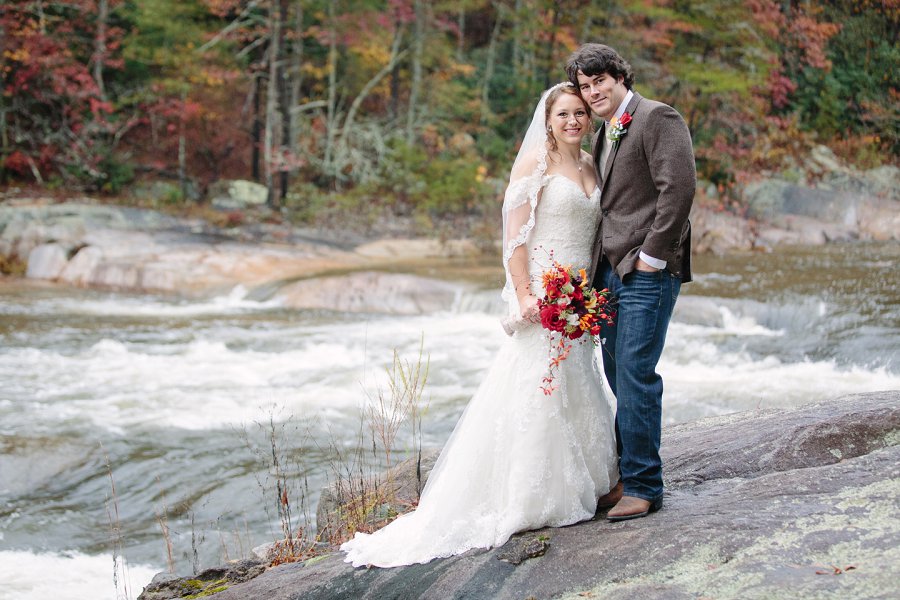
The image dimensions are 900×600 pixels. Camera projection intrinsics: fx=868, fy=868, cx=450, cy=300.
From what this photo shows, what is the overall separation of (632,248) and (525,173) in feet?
1.81

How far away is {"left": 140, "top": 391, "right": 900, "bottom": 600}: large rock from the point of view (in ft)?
8.29

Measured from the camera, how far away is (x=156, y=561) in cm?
541

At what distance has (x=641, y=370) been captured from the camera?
3.30 m

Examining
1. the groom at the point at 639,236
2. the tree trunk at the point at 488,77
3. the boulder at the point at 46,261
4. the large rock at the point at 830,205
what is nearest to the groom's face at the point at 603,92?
the groom at the point at 639,236

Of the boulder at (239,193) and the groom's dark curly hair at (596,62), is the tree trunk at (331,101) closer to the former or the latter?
the boulder at (239,193)

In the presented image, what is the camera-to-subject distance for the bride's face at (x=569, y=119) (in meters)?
3.48

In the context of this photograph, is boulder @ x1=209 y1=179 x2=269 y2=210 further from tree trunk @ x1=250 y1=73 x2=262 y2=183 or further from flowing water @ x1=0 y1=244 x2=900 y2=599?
flowing water @ x1=0 y1=244 x2=900 y2=599

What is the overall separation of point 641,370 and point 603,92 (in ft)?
3.55

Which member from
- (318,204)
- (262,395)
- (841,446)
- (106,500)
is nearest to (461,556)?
(841,446)

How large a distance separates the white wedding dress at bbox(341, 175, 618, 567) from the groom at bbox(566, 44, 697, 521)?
0.44 ft

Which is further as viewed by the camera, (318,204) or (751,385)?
(318,204)

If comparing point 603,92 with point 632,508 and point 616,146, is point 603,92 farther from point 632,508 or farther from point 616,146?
point 632,508

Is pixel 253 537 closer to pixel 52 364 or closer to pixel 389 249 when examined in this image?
pixel 52 364

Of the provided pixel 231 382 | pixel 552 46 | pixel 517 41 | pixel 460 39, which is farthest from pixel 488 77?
pixel 231 382
